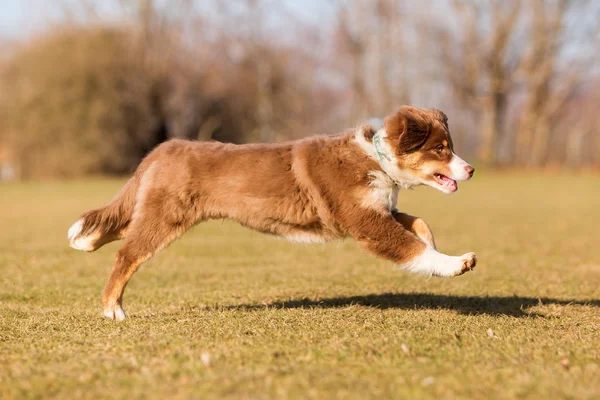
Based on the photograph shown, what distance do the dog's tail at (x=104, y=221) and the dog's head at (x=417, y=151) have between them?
2137 mm

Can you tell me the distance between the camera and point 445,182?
5945mm

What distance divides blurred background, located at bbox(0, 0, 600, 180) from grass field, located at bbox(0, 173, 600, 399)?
27638mm

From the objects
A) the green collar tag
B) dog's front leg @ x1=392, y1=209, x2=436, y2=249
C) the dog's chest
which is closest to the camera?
the dog's chest

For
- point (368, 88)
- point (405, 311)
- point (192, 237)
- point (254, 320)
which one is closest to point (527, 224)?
point (192, 237)

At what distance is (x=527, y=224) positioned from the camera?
51.1ft

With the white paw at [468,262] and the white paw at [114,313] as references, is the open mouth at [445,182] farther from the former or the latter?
the white paw at [114,313]

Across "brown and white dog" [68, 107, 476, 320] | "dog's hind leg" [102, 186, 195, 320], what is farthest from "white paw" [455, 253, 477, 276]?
"dog's hind leg" [102, 186, 195, 320]

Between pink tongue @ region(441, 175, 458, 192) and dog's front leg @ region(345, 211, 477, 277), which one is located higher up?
pink tongue @ region(441, 175, 458, 192)

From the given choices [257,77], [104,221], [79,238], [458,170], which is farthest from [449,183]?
[257,77]

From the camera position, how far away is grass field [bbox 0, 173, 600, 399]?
3.94 m

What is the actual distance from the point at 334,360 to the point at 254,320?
57.4 inches

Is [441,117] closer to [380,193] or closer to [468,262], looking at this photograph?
[380,193]

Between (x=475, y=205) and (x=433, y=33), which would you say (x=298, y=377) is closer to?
(x=475, y=205)

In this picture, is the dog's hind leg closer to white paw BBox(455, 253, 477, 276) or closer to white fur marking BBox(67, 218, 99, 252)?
white fur marking BBox(67, 218, 99, 252)
